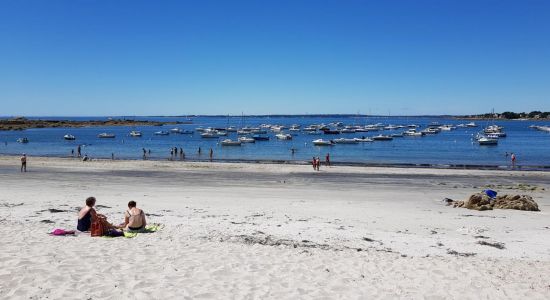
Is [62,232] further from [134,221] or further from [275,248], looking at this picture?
[275,248]

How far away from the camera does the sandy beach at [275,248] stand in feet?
29.6

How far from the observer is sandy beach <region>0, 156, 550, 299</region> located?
9008 mm

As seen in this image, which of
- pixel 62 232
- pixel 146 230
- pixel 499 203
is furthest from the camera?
pixel 499 203

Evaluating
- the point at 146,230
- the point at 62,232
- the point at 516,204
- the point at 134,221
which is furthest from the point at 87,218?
the point at 516,204

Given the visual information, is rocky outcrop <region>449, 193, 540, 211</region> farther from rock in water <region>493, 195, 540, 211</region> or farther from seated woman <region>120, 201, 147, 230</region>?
seated woman <region>120, 201, 147, 230</region>

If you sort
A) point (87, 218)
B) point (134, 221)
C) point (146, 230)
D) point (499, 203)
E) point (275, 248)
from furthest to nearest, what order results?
point (499, 203)
point (146, 230)
point (134, 221)
point (87, 218)
point (275, 248)

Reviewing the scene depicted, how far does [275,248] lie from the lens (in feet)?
40.7

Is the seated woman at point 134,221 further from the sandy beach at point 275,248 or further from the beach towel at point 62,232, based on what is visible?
the beach towel at point 62,232

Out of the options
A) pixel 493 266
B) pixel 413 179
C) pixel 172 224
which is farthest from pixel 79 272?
pixel 413 179

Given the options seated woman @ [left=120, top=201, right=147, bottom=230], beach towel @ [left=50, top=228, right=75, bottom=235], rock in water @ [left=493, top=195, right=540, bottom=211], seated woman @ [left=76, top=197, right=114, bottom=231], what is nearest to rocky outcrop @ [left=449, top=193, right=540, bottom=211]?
rock in water @ [left=493, top=195, right=540, bottom=211]

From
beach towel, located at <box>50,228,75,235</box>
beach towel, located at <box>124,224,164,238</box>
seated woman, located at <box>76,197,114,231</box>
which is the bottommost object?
beach towel, located at <box>124,224,164,238</box>

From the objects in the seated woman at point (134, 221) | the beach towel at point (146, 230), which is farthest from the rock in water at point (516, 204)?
the seated woman at point (134, 221)

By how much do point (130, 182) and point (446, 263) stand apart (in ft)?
84.0

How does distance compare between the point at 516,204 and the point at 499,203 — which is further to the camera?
the point at 499,203
